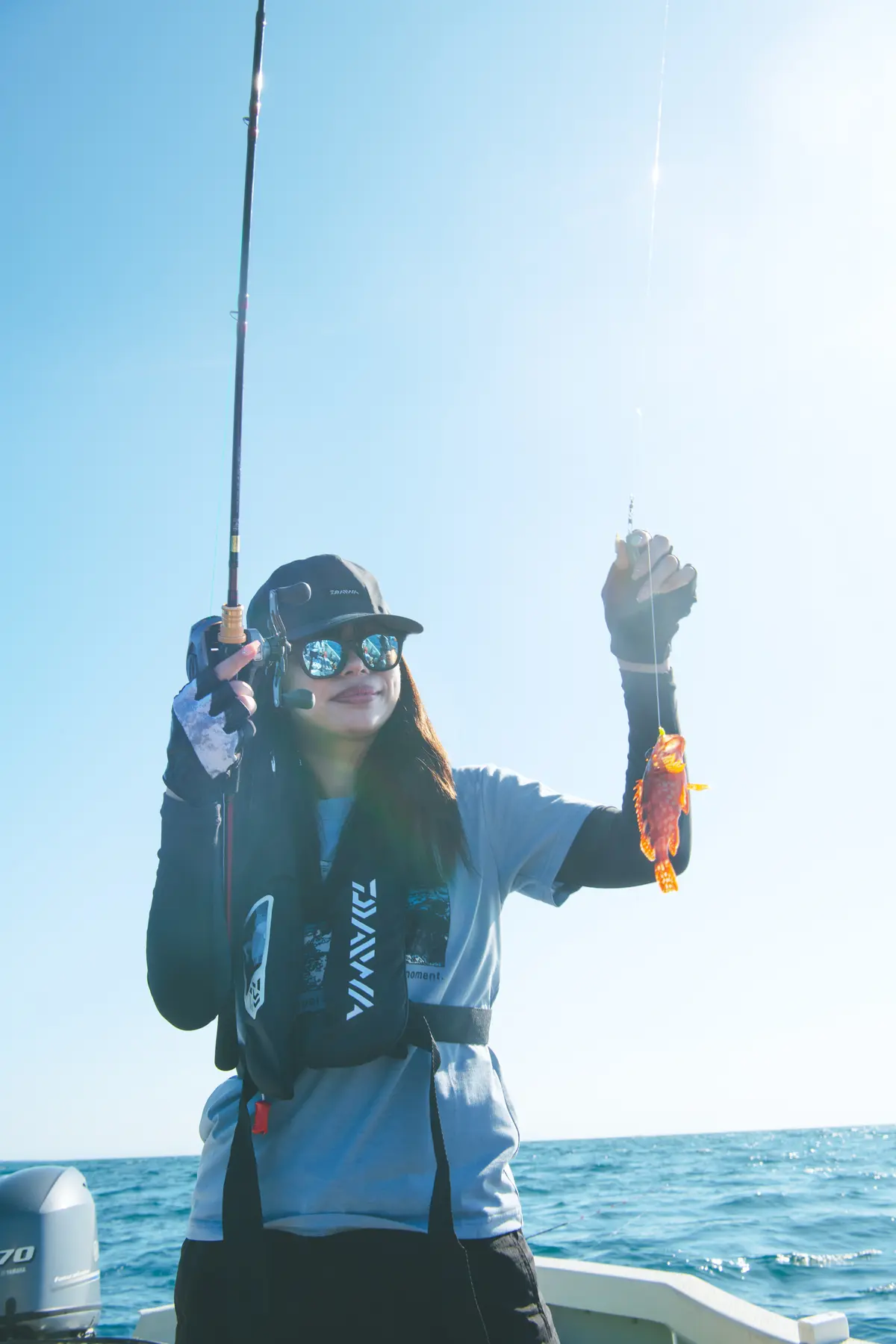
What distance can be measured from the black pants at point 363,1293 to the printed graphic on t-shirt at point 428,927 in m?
0.54

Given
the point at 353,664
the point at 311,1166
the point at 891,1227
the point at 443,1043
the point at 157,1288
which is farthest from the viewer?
the point at 891,1227

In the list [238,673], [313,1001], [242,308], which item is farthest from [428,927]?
[242,308]

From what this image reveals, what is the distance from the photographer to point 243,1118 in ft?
6.05

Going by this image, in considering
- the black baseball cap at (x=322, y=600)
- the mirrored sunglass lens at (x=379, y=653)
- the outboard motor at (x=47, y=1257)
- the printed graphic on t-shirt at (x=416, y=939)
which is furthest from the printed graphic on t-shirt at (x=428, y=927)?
the outboard motor at (x=47, y=1257)

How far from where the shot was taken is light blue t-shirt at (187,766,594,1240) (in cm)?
181

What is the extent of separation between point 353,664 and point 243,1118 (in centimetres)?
114

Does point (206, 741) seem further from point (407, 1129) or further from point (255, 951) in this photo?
point (407, 1129)

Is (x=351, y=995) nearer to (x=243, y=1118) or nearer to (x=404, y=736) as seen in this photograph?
(x=243, y=1118)

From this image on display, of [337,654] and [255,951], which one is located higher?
[337,654]

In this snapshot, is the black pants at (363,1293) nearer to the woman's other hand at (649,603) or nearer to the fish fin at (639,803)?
the fish fin at (639,803)

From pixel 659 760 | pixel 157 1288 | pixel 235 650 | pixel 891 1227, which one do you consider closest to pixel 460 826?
pixel 659 760

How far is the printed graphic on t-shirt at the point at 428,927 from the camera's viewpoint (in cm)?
212

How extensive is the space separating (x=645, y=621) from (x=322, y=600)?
2.94 ft

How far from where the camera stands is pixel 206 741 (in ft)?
6.95
